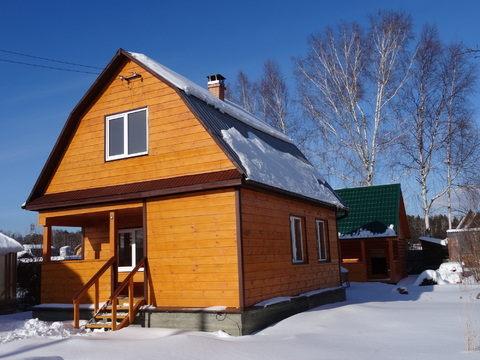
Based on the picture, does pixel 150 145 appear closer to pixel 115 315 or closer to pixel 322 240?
pixel 115 315

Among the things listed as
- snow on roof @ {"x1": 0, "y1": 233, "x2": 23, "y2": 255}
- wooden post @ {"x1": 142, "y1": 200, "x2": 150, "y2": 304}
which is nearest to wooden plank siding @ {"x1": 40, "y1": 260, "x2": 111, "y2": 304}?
wooden post @ {"x1": 142, "y1": 200, "x2": 150, "y2": 304}

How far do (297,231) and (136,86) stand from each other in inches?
213

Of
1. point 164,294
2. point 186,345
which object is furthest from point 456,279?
point 186,345

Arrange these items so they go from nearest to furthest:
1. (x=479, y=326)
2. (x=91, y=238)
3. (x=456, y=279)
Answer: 1. (x=479, y=326)
2. (x=91, y=238)
3. (x=456, y=279)

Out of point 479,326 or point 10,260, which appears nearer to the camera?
point 479,326

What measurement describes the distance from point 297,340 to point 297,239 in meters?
4.67

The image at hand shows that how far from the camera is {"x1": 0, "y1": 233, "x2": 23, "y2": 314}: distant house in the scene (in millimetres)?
15656

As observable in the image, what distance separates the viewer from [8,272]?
52.6 ft

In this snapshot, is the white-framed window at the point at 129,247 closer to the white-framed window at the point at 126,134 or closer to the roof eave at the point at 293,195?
the white-framed window at the point at 126,134

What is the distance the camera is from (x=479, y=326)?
8.58 metres

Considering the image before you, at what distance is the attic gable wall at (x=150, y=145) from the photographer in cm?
1021

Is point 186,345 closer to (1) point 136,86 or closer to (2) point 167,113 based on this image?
(2) point 167,113

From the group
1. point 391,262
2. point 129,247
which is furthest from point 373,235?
point 129,247

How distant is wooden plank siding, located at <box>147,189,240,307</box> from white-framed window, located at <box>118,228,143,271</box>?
9.43 ft
